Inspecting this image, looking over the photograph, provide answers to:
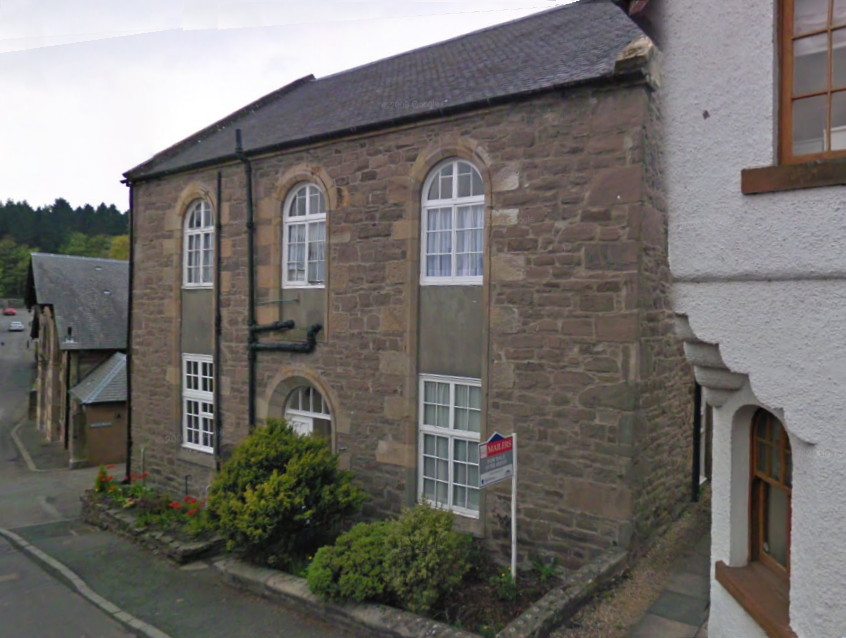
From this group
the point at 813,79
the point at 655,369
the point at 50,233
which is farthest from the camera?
the point at 50,233

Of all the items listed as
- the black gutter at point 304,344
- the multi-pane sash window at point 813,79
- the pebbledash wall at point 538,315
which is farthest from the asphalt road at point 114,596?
the multi-pane sash window at point 813,79

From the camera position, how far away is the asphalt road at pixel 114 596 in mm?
7844

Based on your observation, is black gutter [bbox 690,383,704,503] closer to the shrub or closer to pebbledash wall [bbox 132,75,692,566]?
pebbledash wall [bbox 132,75,692,566]

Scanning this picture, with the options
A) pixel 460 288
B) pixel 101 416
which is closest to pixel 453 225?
pixel 460 288

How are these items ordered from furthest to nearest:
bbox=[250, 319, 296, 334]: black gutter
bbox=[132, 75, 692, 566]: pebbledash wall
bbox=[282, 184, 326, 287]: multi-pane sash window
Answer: bbox=[250, 319, 296, 334]: black gutter, bbox=[282, 184, 326, 287]: multi-pane sash window, bbox=[132, 75, 692, 566]: pebbledash wall

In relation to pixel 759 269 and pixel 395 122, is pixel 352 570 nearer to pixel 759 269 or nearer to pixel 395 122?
pixel 759 269

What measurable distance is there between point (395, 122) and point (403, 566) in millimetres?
6451

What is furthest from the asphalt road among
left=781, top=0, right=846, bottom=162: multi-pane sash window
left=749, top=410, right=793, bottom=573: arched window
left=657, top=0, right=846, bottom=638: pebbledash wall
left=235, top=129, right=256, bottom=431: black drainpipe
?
left=781, top=0, right=846, bottom=162: multi-pane sash window

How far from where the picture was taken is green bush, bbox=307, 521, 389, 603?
7.27 metres

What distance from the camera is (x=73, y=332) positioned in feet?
82.3

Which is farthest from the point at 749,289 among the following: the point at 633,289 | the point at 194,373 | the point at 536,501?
the point at 194,373

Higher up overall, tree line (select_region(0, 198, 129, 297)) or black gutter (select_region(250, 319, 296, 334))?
tree line (select_region(0, 198, 129, 297))

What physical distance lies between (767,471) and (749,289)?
66.1 inches

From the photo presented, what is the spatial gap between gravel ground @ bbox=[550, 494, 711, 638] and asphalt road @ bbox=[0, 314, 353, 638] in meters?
2.75
